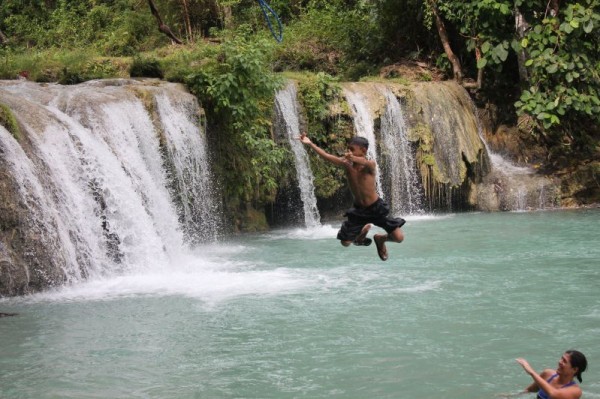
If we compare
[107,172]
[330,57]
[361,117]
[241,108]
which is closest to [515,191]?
[361,117]

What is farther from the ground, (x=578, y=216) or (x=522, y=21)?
(x=522, y=21)

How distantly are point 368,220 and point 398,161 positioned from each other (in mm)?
8697

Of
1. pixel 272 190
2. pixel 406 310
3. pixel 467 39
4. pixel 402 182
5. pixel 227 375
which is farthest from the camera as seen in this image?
pixel 467 39

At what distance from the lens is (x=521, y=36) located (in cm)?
1595

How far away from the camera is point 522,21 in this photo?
16031 mm

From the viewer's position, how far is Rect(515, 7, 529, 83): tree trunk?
1595 cm

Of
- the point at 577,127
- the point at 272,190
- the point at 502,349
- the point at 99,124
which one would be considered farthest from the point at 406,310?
the point at 577,127

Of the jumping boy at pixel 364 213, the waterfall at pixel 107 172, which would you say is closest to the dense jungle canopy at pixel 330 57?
the waterfall at pixel 107 172

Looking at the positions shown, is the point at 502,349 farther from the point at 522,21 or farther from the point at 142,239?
the point at 522,21

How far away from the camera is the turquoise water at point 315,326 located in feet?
19.6

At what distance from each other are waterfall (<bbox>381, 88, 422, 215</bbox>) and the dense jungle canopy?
1200 millimetres

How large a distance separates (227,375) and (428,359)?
5.30 feet

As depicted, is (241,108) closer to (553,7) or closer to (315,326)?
(315,326)

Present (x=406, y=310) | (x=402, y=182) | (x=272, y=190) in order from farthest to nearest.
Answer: (x=402, y=182), (x=272, y=190), (x=406, y=310)
